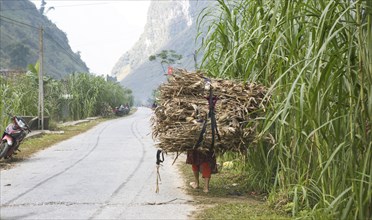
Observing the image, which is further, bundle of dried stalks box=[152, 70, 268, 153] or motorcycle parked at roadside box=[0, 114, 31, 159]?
motorcycle parked at roadside box=[0, 114, 31, 159]

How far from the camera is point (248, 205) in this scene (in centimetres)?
618

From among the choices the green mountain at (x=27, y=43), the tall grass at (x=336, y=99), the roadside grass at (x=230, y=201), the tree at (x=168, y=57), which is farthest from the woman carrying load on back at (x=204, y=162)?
the tree at (x=168, y=57)

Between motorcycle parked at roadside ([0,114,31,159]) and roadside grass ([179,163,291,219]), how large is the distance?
13.6 ft

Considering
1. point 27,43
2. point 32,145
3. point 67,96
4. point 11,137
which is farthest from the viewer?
point 27,43

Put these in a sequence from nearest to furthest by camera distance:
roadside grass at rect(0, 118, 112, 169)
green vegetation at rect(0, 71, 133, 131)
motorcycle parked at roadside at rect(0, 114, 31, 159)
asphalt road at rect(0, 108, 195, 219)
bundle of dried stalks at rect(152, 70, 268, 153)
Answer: asphalt road at rect(0, 108, 195, 219) < bundle of dried stalks at rect(152, 70, 268, 153) < motorcycle parked at roadside at rect(0, 114, 31, 159) < roadside grass at rect(0, 118, 112, 169) < green vegetation at rect(0, 71, 133, 131)

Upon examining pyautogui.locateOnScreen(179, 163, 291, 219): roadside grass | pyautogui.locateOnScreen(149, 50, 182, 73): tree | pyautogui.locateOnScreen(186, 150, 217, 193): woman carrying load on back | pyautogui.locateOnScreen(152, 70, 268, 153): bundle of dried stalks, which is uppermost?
pyautogui.locateOnScreen(149, 50, 182, 73): tree

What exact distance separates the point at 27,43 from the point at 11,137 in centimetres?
6443

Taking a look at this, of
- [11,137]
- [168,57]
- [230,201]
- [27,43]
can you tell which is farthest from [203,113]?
[27,43]

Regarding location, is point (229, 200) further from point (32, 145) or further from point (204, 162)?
point (32, 145)

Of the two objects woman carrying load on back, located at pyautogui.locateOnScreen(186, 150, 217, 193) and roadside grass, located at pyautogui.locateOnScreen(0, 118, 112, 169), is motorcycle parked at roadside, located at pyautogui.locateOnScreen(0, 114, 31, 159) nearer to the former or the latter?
roadside grass, located at pyautogui.locateOnScreen(0, 118, 112, 169)

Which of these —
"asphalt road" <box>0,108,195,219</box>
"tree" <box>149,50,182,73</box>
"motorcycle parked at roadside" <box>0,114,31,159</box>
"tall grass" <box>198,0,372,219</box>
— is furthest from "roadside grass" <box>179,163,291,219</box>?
"tree" <box>149,50,182,73</box>

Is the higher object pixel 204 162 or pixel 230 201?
pixel 204 162

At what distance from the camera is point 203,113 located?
259 inches

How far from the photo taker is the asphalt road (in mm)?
5969
